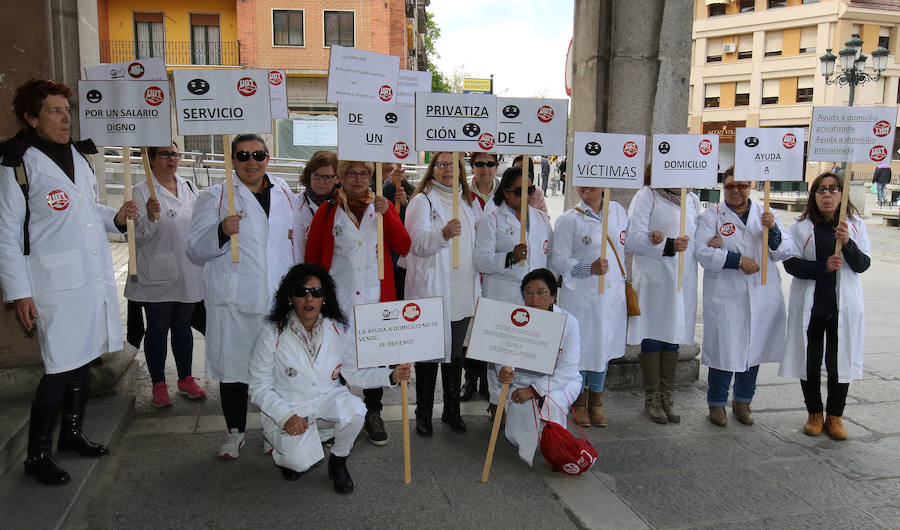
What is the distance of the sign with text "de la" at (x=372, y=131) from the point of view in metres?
4.39

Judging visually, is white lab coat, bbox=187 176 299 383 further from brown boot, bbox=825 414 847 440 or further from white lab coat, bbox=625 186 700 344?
brown boot, bbox=825 414 847 440

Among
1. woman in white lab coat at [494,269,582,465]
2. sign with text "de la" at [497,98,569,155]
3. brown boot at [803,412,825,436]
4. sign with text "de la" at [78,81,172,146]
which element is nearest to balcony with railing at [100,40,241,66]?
sign with text "de la" at [78,81,172,146]

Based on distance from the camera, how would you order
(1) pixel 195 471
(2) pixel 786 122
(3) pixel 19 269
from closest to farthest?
(3) pixel 19 269
(1) pixel 195 471
(2) pixel 786 122

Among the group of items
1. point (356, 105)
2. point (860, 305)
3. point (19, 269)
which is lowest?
point (860, 305)

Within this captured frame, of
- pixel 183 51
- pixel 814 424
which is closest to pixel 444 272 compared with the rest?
pixel 814 424

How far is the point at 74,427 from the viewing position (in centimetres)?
411

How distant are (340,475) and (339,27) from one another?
29140 millimetres

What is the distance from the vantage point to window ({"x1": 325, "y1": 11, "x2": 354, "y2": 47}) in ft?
98.9

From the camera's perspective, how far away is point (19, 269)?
3604 mm

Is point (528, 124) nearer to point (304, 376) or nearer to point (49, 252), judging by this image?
point (304, 376)

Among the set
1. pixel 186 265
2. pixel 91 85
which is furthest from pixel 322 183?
pixel 91 85

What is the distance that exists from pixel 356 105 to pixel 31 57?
2.13 metres

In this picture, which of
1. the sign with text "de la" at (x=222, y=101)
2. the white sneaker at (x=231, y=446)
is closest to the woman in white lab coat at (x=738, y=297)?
the sign with text "de la" at (x=222, y=101)

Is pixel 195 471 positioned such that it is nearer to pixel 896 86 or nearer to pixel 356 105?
pixel 356 105
